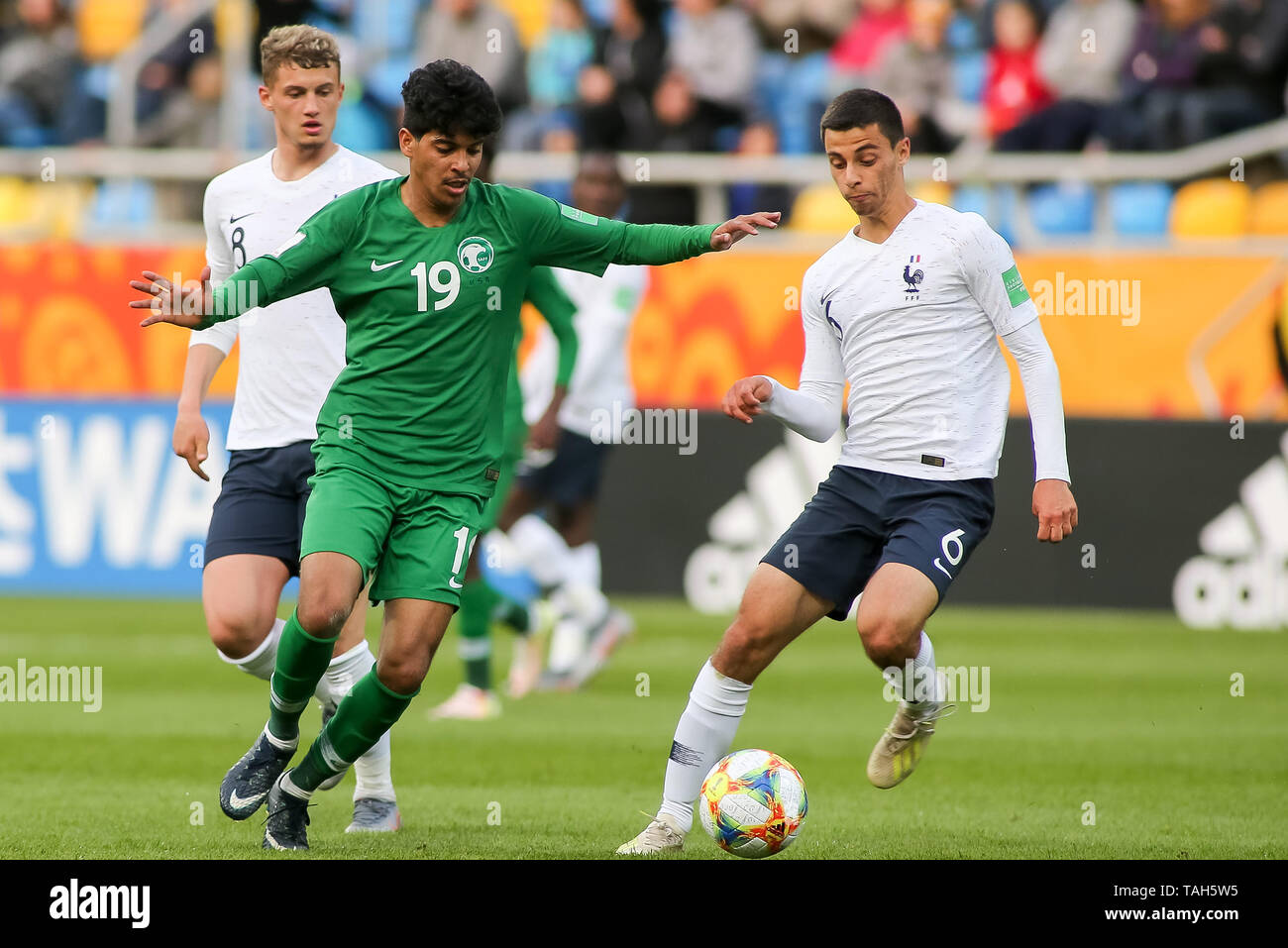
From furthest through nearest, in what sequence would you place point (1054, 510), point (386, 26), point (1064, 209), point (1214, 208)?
point (386, 26), point (1064, 209), point (1214, 208), point (1054, 510)

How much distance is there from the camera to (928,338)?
6.10 metres

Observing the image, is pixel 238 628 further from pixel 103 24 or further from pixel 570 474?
pixel 103 24

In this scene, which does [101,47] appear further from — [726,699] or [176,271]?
[726,699]

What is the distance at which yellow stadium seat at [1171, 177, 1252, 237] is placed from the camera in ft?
49.7

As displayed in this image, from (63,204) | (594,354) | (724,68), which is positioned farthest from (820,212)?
(63,204)

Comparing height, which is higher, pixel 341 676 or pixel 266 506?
pixel 266 506

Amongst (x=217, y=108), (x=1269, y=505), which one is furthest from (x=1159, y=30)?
(x=217, y=108)

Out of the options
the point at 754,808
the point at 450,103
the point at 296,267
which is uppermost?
the point at 450,103

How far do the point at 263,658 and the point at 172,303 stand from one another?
1.46 m

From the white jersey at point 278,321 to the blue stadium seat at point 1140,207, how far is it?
34.4 ft

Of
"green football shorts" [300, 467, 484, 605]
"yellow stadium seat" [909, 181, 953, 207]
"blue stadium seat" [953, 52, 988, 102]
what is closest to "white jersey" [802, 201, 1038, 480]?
"green football shorts" [300, 467, 484, 605]

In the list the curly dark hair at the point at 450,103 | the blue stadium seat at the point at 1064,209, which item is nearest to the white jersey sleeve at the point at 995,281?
the curly dark hair at the point at 450,103

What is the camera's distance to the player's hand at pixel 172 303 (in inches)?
206

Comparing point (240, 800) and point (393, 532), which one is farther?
point (240, 800)
